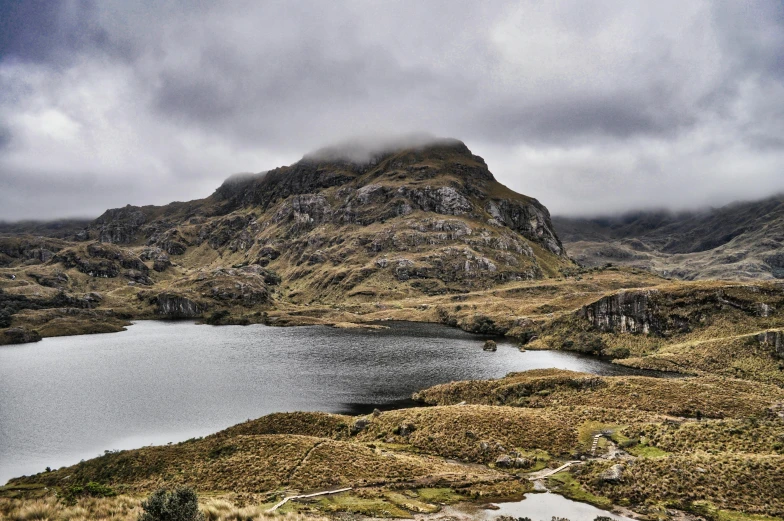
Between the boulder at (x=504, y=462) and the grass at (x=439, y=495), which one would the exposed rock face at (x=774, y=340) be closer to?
the boulder at (x=504, y=462)

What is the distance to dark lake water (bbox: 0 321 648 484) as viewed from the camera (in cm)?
6253

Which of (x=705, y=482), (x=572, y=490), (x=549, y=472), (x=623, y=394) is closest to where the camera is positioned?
(x=705, y=482)

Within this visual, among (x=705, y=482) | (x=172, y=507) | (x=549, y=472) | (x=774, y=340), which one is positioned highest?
(x=172, y=507)

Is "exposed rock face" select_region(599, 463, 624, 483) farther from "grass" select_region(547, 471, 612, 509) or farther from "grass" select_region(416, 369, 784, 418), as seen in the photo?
"grass" select_region(416, 369, 784, 418)

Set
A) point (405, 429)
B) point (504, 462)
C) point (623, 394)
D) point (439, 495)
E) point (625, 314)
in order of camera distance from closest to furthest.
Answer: point (439, 495), point (504, 462), point (405, 429), point (623, 394), point (625, 314)

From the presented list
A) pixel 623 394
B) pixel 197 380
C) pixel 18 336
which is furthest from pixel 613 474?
pixel 18 336

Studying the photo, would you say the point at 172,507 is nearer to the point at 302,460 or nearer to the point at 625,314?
the point at 302,460

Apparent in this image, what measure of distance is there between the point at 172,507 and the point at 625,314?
13297cm

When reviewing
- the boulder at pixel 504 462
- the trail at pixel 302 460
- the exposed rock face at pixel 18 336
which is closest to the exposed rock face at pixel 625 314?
the boulder at pixel 504 462

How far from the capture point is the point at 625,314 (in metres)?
124

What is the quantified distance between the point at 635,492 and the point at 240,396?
69712mm

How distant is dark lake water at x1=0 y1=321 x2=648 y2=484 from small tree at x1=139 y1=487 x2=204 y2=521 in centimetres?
4862

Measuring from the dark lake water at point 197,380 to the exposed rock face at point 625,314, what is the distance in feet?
62.6

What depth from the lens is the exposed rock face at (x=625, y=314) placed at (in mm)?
119250
